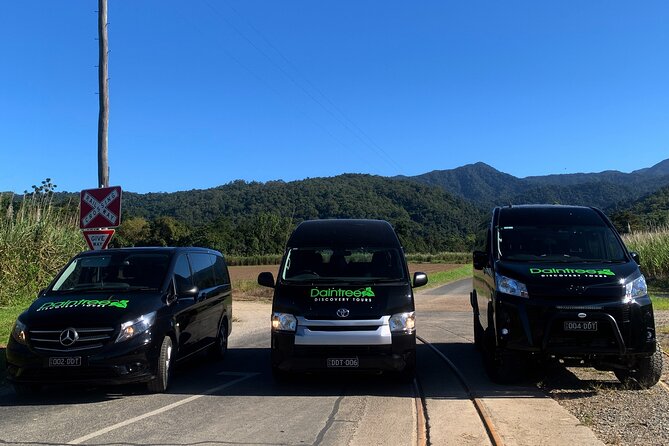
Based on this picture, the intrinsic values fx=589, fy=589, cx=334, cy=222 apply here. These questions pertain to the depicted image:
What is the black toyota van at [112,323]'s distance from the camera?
22.3 ft

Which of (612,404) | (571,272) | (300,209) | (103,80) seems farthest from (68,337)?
(300,209)

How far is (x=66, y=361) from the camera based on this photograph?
673 centimetres

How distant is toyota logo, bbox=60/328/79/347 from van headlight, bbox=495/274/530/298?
5097mm

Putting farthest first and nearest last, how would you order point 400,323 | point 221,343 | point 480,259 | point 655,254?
point 655,254 → point 221,343 → point 480,259 → point 400,323

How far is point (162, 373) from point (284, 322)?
1.64 metres

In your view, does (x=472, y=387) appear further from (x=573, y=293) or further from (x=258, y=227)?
(x=258, y=227)

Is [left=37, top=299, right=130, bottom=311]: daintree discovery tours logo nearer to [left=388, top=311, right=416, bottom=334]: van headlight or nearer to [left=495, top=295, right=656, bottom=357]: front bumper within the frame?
[left=388, top=311, right=416, bottom=334]: van headlight

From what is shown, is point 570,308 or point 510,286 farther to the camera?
point 510,286

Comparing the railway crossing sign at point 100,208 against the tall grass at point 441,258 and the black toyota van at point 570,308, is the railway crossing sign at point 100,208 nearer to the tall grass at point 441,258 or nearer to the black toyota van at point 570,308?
the black toyota van at point 570,308

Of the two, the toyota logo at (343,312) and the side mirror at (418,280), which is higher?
the side mirror at (418,280)

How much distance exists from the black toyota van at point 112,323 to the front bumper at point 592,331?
448 centimetres

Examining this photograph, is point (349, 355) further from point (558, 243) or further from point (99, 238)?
point (99, 238)

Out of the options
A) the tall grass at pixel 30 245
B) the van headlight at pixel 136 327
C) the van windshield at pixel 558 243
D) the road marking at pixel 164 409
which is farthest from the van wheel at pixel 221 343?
the tall grass at pixel 30 245

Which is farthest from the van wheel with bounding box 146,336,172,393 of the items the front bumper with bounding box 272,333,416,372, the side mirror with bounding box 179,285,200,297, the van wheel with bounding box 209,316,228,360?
the van wheel with bounding box 209,316,228,360
